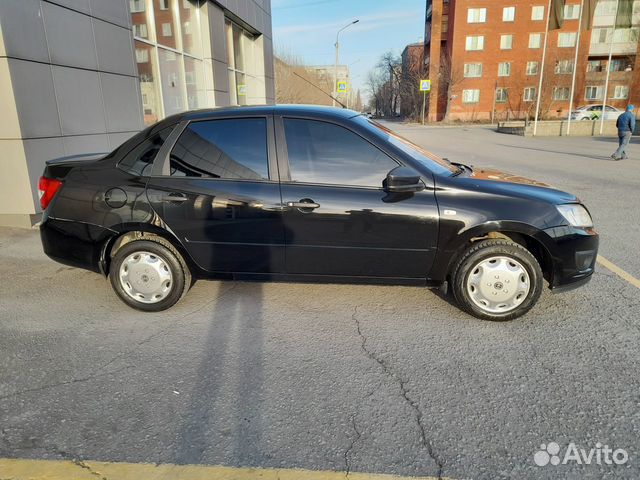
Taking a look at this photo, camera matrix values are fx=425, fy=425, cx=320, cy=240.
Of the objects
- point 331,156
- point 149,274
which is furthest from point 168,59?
point 331,156

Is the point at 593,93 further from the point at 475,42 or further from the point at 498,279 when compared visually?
the point at 498,279

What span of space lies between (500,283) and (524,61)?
183ft

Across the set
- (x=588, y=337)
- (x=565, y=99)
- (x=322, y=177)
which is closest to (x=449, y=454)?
(x=588, y=337)

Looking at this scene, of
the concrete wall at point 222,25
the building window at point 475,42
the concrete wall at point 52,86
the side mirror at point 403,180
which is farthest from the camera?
the building window at point 475,42

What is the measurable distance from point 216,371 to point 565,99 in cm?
5817

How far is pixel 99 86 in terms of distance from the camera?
25.2 feet

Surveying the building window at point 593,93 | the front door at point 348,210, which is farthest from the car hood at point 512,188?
the building window at point 593,93

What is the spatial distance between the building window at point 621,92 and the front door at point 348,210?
58.2 m

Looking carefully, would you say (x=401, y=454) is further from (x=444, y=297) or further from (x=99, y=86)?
(x=99, y=86)

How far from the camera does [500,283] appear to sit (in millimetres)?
3369

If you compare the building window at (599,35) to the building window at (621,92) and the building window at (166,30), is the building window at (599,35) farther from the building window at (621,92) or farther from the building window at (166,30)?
the building window at (166,30)

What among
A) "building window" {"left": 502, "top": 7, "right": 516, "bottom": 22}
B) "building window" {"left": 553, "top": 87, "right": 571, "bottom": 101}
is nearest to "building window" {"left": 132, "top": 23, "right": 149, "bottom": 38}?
"building window" {"left": 502, "top": 7, "right": 516, "bottom": 22}

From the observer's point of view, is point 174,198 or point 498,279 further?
point 174,198

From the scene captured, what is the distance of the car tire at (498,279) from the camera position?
11.0 ft
